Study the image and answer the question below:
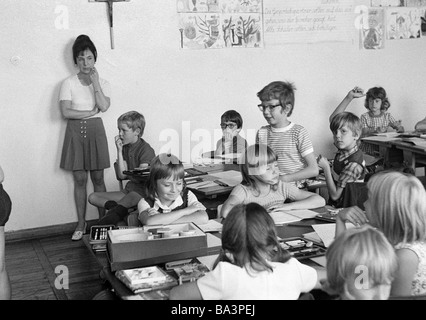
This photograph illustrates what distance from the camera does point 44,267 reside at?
160 inches

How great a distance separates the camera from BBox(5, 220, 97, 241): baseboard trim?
4.75 metres

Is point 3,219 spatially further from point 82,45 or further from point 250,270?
point 82,45

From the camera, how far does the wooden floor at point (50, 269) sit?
11.5 feet

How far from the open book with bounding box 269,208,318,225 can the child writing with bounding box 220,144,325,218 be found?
40 mm

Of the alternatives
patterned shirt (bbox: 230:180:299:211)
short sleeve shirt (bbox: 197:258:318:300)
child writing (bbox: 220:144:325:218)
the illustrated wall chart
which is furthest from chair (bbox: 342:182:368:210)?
the illustrated wall chart

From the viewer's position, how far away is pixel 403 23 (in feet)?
20.3

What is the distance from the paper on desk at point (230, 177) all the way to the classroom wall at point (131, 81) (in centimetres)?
140

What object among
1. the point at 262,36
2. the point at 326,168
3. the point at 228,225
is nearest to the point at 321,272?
the point at 228,225

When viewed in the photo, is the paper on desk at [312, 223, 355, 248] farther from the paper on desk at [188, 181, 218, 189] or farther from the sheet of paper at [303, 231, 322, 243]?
the paper on desk at [188, 181, 218, 189]

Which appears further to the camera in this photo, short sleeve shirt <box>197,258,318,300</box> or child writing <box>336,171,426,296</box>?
child writing <box>336,171,426,296</box>

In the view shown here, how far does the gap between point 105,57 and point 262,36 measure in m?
1.59

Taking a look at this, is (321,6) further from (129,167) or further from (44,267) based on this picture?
(44,267)

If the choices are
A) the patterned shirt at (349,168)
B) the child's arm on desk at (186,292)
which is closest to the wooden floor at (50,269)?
the patterned shirt at (349,168)
